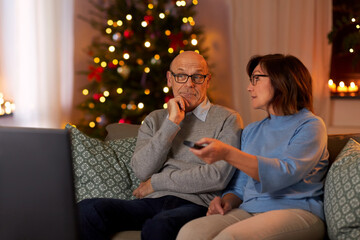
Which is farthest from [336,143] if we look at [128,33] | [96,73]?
[96,73]

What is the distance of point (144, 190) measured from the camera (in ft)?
7.14

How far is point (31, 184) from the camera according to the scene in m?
0.95

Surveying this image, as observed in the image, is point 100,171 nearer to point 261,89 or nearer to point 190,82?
point 190,82

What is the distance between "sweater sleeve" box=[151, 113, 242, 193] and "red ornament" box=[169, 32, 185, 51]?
2.09 meters

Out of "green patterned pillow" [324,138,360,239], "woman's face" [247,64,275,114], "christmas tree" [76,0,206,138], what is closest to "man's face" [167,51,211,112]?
"woman's face" [247,64,275,114]

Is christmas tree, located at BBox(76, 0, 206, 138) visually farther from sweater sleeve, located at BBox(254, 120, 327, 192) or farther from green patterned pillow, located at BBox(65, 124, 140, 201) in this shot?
sweater sleeve, located at BBox(254, 120, 327, 192)

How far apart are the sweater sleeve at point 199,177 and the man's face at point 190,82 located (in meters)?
0.25

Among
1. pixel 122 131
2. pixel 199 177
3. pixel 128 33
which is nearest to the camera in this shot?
pixel 199 177

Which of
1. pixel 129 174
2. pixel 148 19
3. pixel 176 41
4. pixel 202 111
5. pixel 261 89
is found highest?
pixel 148 19

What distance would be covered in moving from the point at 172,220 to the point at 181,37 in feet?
8.29

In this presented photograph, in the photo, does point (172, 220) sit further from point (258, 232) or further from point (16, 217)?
point (16, 217)

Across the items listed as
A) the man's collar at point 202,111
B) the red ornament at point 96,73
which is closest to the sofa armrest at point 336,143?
the man's collar at point 202,111

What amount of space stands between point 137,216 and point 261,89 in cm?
73

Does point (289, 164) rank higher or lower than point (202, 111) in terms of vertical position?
lower
